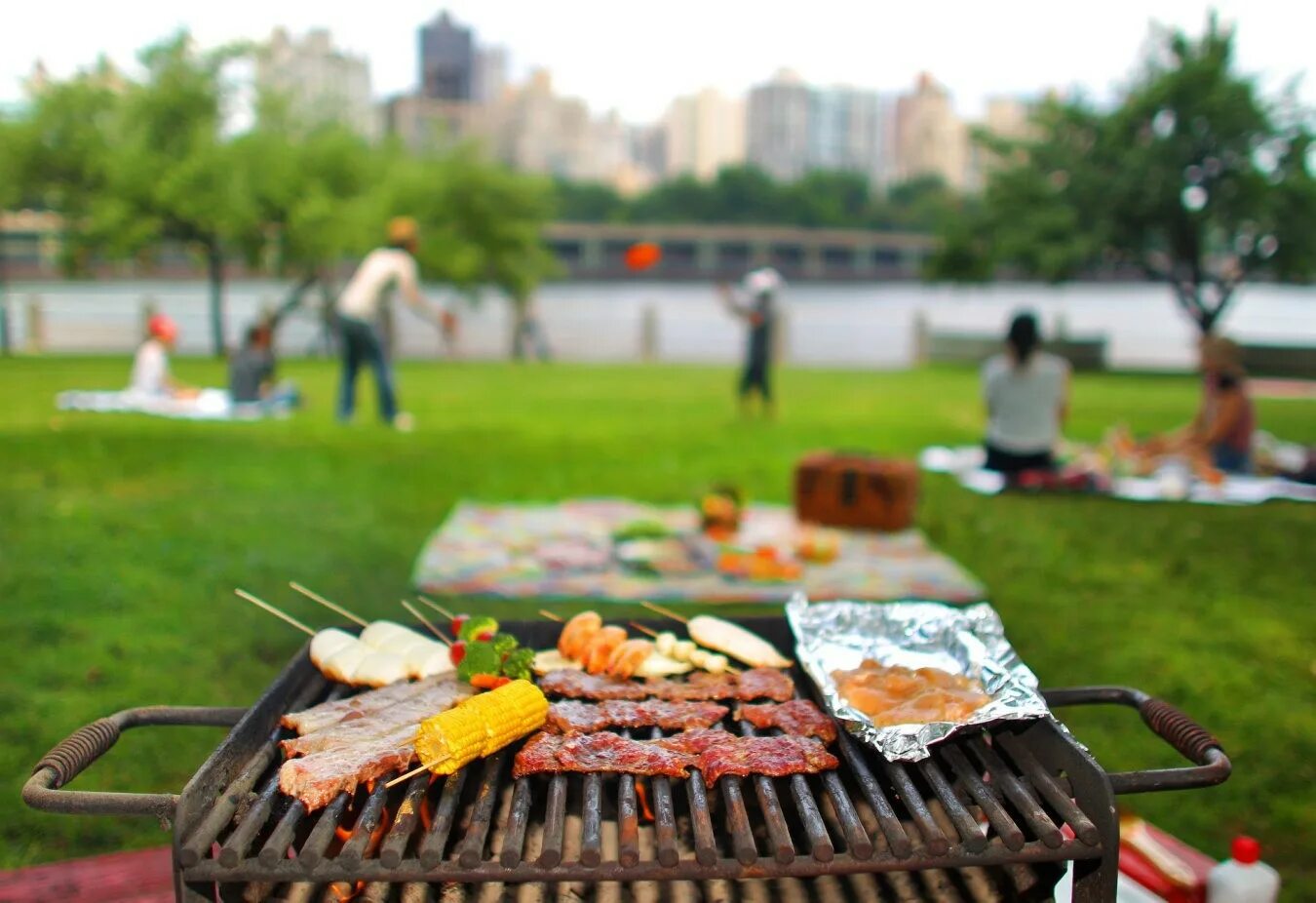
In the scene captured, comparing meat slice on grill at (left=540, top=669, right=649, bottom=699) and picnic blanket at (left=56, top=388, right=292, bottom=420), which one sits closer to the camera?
meat slice on grill at (left=540, top=669, right=649, bottom=699)

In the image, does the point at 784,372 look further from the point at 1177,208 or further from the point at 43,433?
the point at 43,433

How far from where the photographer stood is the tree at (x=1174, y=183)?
23.3 metres

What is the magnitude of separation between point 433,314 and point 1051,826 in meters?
10.1

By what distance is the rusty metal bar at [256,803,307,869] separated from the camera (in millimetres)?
1936

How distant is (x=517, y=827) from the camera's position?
208cm

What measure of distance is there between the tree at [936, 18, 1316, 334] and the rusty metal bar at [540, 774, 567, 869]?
24.4 m

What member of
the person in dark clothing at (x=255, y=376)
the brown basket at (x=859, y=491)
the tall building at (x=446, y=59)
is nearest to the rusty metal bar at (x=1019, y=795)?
the brown basket at (x=859, y=491)

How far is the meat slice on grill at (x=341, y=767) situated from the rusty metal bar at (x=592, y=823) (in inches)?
15.8

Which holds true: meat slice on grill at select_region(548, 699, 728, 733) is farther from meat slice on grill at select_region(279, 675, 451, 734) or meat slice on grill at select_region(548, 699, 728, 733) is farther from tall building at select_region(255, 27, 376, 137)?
tall building at select_region(255, 27, 376, 137)

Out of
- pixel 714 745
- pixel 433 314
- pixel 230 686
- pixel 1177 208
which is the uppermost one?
pixel 1177 208

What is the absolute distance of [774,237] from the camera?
144ft

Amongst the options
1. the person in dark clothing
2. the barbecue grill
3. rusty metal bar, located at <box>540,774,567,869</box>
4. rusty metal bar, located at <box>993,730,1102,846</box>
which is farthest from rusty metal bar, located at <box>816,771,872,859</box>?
the person in dark clothing

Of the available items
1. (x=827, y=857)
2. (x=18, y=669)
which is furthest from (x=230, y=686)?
(x=827, y=857)

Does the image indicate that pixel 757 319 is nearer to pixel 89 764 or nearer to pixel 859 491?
pixel 859 491
